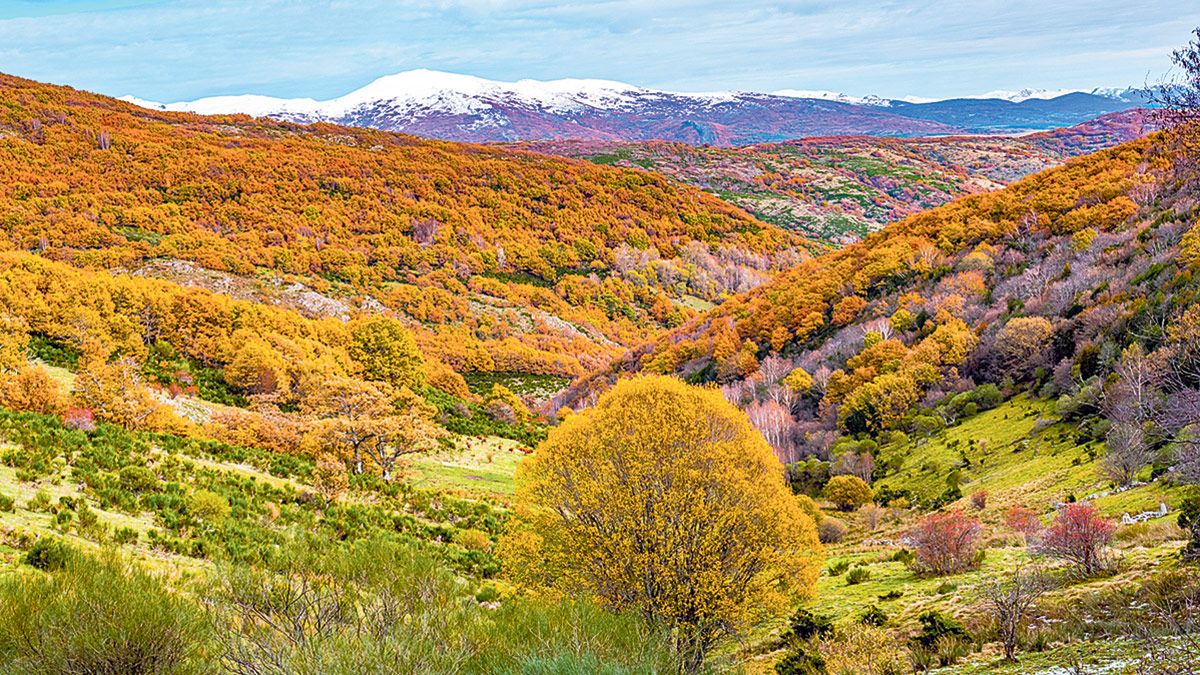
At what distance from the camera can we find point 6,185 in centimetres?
11088

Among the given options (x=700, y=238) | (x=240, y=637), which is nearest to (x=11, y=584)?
(x=240, y=637)

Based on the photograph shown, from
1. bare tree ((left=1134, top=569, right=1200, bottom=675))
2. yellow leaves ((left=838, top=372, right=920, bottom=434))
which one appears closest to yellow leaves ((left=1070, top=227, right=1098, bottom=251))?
yellow leaves ((left=838, top=372, right=920, bottom=434))

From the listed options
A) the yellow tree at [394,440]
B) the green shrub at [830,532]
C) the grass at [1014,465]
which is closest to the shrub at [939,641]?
the grass at [1014,465]

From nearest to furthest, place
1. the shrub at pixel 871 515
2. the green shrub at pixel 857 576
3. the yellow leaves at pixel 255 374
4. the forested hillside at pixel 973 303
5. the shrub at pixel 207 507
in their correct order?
the shrub at pixel 207 507 < the green shrub at pixel 857 576 < the shrub at pixel 871 515 < the yellow leaves at pixel 255 374 < the forested hillside at pixel 973 303

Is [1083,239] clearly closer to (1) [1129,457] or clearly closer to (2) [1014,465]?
(2) [1014,465]

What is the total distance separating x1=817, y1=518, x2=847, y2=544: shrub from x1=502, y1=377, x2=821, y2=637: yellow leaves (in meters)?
21.8

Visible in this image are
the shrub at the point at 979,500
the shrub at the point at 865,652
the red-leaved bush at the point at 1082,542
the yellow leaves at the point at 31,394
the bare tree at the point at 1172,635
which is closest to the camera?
the bare tree at the point at 1172,635

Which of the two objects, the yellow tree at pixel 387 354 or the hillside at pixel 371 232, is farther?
the hillside at pixel 371 232

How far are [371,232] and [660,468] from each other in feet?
478

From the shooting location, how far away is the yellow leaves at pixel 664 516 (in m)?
15.8

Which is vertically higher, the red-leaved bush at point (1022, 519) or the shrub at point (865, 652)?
the shrub at point (865, 652)

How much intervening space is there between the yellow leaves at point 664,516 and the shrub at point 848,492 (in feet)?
91.7

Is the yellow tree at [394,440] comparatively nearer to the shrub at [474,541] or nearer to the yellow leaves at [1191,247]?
the shrub at [474,541]

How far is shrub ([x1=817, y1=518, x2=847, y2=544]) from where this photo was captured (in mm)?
37438
